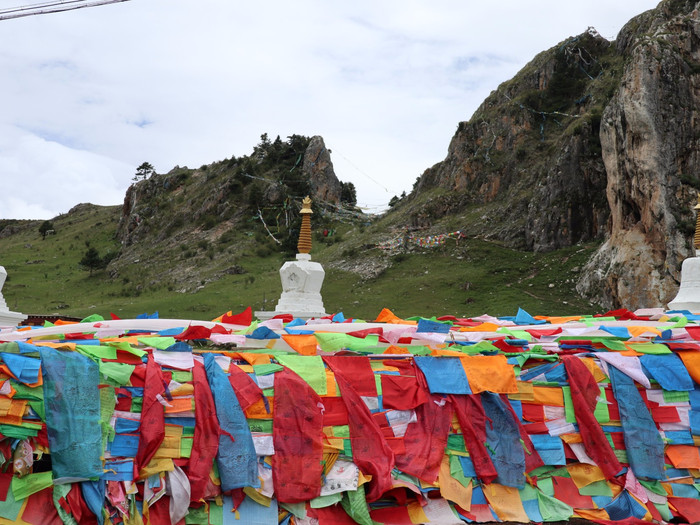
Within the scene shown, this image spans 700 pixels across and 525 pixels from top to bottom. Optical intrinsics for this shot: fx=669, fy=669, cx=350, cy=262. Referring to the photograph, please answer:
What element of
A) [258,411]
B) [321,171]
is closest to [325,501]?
[258,411]

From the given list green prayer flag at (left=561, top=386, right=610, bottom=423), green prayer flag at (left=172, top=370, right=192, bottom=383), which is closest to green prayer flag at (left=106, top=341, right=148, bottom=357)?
green prayer flag at (left=172, top=370, right=192, bottom=383)

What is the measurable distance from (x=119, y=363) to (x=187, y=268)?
39729 mm

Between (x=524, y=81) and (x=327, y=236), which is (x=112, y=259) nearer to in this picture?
(x=327, y=236)

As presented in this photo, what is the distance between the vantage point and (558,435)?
237 inches

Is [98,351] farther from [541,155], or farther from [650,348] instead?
[541,155]

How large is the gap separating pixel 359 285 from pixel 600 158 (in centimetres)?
1347

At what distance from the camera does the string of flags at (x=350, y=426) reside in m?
4.77

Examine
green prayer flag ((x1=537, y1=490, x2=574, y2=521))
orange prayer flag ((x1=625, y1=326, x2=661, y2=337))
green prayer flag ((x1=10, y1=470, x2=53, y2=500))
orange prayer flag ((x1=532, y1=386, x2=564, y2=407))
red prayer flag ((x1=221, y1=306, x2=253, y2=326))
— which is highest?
red prayer flag ((x1=221, y1=306, x2=253, y2=326))

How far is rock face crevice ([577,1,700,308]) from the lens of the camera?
78.7 ft

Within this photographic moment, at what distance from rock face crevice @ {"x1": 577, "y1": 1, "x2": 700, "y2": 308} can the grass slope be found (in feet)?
6.69

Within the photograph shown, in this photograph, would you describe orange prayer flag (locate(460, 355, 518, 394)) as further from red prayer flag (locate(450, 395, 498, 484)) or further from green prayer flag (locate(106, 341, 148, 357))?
green prayer flag (locate(106, 341, 148, 357))

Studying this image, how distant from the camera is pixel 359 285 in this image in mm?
31031

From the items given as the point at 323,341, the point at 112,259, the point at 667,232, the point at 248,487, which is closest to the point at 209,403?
the point at 248,487

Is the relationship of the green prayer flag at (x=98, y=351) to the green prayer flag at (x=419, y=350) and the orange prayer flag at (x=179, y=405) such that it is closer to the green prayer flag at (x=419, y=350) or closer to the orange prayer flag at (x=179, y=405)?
the orange prayer flag at (x=179, y=405)
